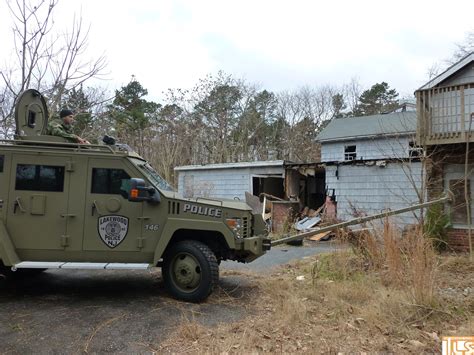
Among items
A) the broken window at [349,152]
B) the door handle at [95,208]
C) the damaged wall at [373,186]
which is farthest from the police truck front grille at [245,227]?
the broken window at [349,152]

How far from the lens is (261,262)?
30.8 feet

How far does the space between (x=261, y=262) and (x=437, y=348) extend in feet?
18.2

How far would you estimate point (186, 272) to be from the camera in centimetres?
576

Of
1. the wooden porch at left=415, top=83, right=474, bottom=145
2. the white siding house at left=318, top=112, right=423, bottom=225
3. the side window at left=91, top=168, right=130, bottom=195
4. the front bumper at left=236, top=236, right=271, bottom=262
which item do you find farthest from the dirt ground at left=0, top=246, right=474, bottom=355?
the white siding house at left=318, top=112, right=423, bottom=225


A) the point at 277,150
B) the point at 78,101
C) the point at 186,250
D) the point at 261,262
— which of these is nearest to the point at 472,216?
the point at 261,262

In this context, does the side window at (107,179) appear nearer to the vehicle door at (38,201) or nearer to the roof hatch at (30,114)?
the vehicle door at (38,201)

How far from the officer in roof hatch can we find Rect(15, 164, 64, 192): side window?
26.0 inches

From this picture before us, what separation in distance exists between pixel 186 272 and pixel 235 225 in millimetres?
986

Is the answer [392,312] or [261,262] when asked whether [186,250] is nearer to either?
[392,312]

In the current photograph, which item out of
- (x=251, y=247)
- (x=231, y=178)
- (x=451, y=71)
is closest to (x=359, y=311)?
(x=251, y=247)

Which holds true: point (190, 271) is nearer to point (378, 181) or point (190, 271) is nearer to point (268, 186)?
point (378, 181)

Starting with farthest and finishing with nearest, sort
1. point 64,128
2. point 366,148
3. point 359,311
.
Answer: point 366,148, point 64,128, point 359,311

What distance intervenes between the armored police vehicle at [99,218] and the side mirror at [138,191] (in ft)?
0.05

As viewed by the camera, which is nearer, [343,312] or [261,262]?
[343,312]
